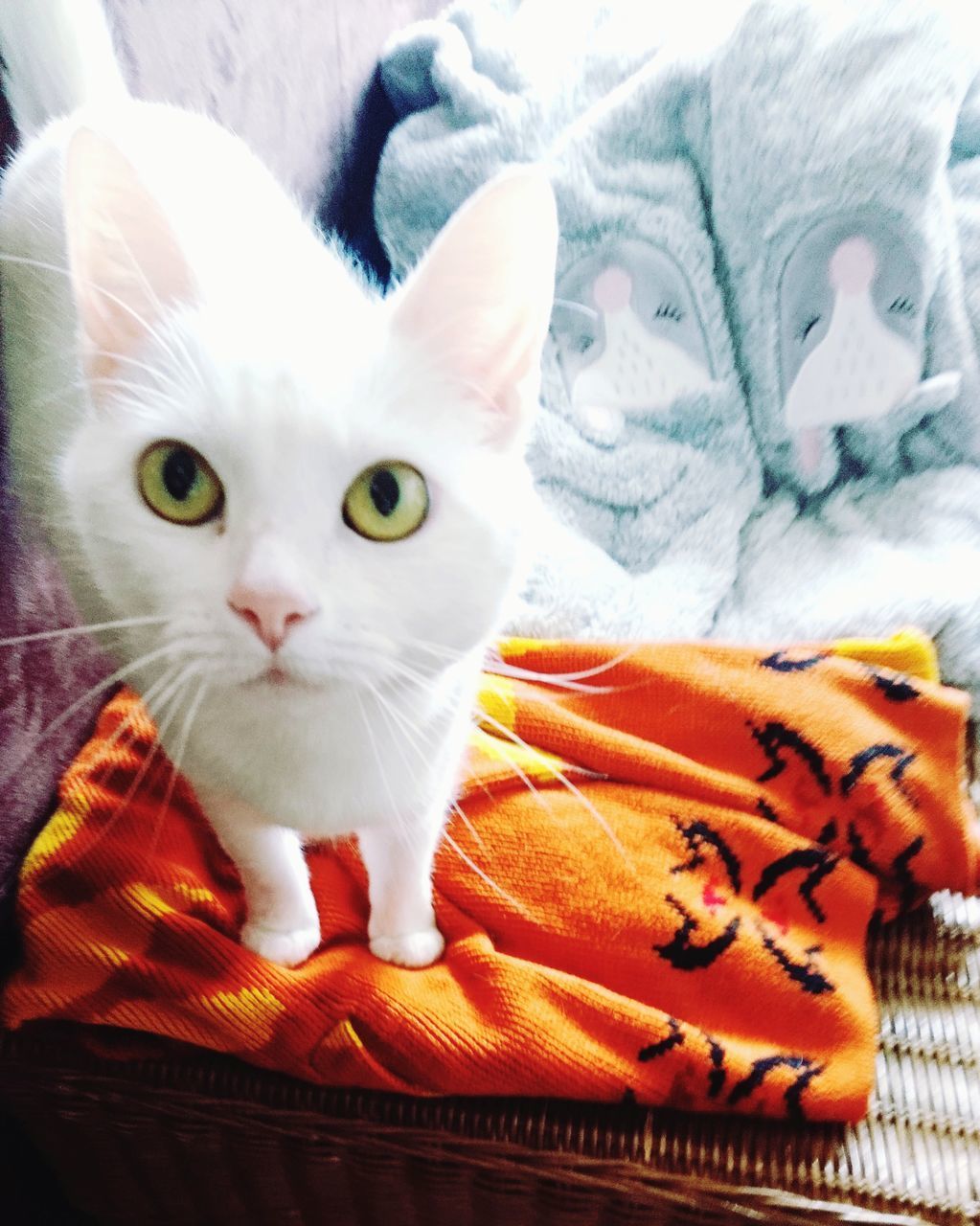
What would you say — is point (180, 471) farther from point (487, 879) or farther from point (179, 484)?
point (487, 879)

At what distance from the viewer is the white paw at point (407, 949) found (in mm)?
669

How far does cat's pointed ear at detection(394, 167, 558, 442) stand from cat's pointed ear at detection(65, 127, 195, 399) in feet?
0.37

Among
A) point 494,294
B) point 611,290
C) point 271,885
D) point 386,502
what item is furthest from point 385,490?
point 611,290

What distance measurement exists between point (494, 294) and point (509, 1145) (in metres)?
0.51

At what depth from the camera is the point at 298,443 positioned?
0.40 m

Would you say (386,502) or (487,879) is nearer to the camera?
(386,502)

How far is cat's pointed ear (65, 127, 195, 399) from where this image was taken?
0.42 metres

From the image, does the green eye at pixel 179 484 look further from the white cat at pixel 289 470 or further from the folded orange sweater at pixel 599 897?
the folded orange sweater at pixel 599 897

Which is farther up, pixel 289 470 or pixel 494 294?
pixel 494 294

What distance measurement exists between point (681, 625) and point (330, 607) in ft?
1.94

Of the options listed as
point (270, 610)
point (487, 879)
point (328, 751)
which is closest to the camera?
point (270, 610)

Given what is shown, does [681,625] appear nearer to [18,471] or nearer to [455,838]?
[455,838]

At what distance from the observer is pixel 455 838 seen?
2.42ft

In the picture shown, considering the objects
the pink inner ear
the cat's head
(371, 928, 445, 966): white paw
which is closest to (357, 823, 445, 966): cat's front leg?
(371, 928, 445, 966): white paw
